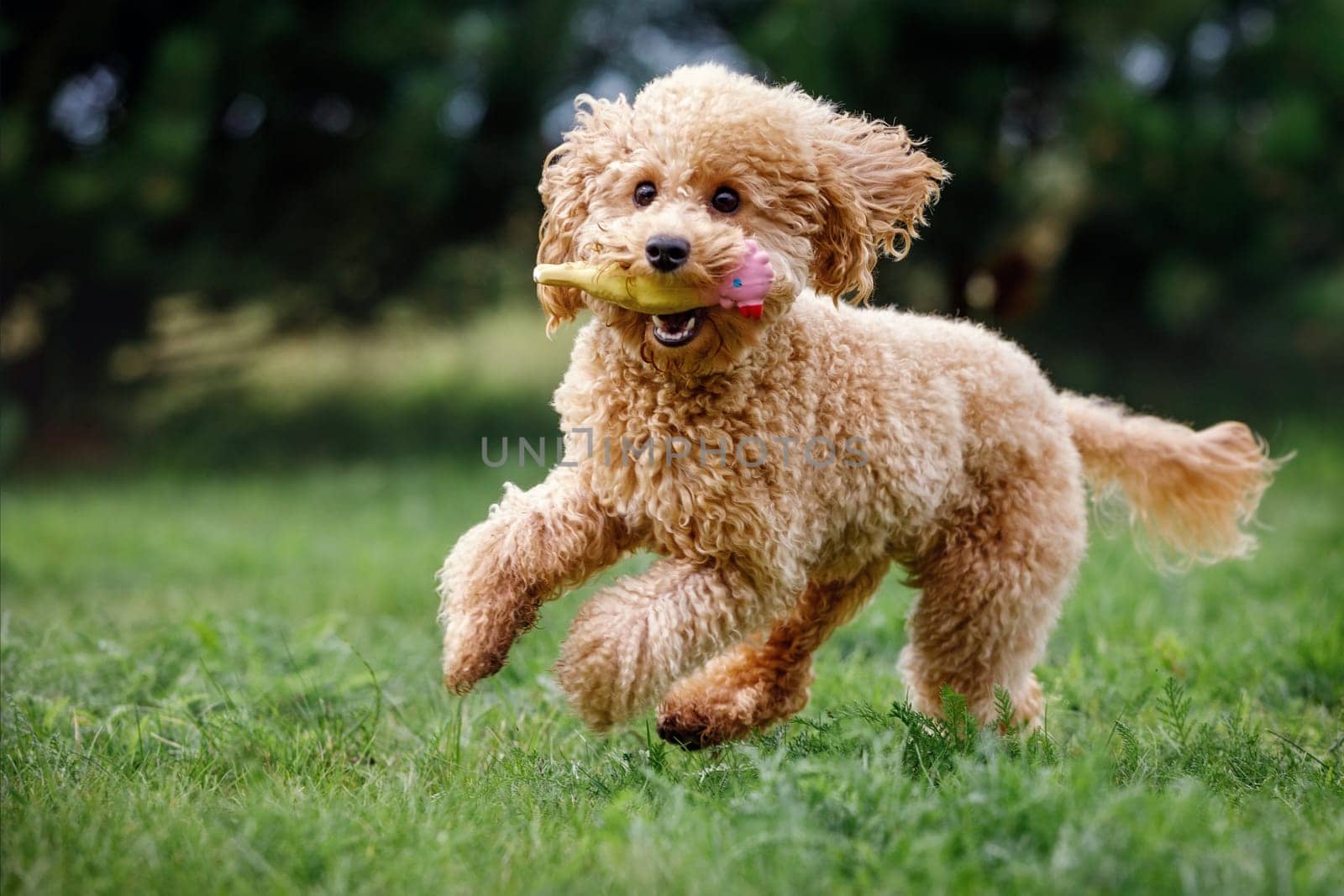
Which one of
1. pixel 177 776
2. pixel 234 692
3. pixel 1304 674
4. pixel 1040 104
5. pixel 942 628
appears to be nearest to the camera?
pixel 177 776

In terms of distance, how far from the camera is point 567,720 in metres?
3.33

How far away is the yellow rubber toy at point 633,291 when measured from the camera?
8.36 ft

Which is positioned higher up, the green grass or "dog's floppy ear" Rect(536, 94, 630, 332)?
"dog's floppy ear" Rect(536, 94, 630, 332)

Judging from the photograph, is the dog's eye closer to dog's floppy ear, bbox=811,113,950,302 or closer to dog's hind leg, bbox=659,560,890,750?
dog's floppy ear, bbox=811,113,950,302

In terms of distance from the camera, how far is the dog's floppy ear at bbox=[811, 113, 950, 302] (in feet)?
9.16

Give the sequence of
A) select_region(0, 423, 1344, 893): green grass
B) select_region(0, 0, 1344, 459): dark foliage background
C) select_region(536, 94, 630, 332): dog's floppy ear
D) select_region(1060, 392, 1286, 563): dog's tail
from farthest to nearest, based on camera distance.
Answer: select_region(0, 0, 1344, 459): dark foliage background < select_region(1060, 392, 1286, 563): dog's tail < select_region(536, 94, 630, 332): dog's floppy ear < select_region(0, 423, 1344, 893): green grass

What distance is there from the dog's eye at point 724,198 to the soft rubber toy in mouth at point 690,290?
0.40ft

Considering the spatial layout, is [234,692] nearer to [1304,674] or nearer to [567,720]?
[567,720]

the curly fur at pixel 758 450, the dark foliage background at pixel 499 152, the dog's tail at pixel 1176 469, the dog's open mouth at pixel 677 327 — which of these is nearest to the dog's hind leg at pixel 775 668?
the curly fur at pixel 758 450

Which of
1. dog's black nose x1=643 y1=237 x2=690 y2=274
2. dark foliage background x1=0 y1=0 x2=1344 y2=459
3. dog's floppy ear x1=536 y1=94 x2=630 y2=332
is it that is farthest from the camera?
dark foliage background x1=0 y1=0 x2=1344 y2=459

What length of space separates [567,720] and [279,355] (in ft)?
26.1

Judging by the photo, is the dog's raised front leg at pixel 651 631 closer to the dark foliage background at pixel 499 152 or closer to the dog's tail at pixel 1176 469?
the dog's tail at pixel 1176 469

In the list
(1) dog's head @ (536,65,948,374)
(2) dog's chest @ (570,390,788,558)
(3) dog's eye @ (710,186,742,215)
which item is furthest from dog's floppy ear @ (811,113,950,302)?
(2) dog's chest @ (570,390,788,558)

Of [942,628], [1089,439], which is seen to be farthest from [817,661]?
[1089,439]
